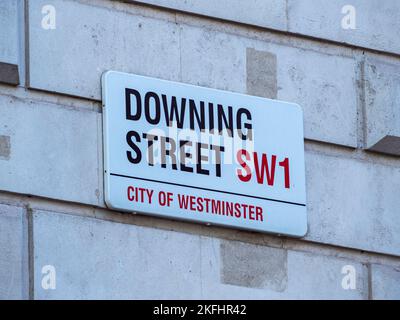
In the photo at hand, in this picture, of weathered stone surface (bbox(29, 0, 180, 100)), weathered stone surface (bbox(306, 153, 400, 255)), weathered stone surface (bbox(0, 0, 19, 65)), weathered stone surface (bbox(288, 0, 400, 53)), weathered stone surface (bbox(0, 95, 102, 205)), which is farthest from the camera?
weathered stone surface (bbox(288, 0, 400, 53))

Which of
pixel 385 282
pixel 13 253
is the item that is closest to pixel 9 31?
pixel 13 253

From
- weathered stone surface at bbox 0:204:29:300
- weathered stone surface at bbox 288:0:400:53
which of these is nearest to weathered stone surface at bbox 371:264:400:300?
weathered stone surface at bbox 288:0:400:53

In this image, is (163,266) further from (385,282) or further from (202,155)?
(385,282)

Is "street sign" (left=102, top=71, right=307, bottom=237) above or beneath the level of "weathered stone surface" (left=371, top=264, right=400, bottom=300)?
above

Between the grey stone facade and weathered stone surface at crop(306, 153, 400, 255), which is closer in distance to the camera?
the grey stone facade

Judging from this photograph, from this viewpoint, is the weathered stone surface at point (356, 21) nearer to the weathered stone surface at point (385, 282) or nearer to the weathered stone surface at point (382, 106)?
the weathered stone surface at point (382, 106)

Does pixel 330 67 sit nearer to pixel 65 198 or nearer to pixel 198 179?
pixel 198 179

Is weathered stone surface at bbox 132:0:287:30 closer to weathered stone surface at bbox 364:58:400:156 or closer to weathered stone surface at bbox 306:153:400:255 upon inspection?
weathered stone surface at bbox 364:58:400:156

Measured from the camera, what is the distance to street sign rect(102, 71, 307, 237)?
11.0 m

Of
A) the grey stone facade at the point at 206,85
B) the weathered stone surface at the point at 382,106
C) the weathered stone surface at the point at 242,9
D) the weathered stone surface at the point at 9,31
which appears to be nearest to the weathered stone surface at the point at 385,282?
the grey stone facade at the point at 206,85

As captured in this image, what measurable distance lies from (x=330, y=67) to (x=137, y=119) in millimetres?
1458

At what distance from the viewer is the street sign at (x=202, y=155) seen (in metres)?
11.0

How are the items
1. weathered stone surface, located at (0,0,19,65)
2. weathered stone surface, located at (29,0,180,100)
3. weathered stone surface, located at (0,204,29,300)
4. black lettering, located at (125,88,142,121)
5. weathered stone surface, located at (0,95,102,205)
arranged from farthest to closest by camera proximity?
black lettering, located at (125,88,142,121) → weathered stone surface, located at (29,0,180,100) → weathered stone surface, located at (0,0,19,65) → weathered stone surface, located at (0,95,102,205) → weathered stone surface, located at (0,204,29,300)

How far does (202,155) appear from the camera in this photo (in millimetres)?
11273
